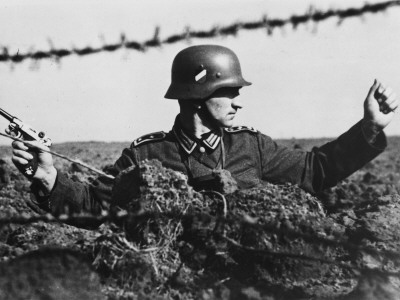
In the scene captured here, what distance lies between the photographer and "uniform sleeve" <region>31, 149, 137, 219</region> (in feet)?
13.7

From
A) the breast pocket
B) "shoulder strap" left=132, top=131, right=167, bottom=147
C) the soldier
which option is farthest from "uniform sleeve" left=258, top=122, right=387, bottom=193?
"shoulder strap" left=132, top=131, right=167, bottom=147

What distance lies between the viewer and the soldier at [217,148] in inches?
165

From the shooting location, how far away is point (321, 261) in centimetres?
325

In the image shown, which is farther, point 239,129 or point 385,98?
point 239,129

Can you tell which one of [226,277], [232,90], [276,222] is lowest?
[226,277]

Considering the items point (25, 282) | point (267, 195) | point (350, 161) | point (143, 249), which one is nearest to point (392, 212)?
point (350, 161)

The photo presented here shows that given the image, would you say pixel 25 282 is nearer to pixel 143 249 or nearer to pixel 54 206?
pixel 143 249

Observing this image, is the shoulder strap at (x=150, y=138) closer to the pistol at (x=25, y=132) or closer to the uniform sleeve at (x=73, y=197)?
the uniform sleeve at (x=73, y=197)

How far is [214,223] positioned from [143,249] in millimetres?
409

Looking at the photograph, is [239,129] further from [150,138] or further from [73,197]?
[73,197]

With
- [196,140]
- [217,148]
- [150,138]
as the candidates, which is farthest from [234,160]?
[150,138]

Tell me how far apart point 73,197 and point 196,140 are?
942mm

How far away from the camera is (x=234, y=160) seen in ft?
14.6

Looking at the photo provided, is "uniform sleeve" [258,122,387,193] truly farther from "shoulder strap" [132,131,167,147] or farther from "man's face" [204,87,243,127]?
"shoulder strap" [132,131,167,147]
